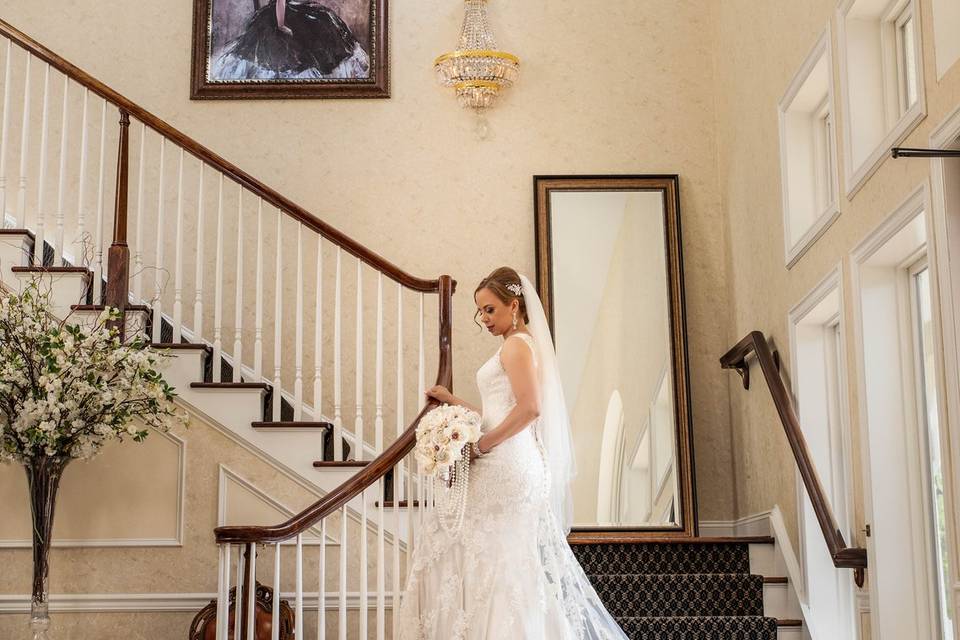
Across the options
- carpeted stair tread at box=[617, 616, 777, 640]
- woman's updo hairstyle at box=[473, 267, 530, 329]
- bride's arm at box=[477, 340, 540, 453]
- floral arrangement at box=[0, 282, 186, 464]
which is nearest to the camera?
bride's arm at box=[477, 340, 540, 453]

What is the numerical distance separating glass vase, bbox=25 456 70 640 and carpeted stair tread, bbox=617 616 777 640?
260 centimetres

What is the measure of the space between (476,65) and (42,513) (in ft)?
12.5

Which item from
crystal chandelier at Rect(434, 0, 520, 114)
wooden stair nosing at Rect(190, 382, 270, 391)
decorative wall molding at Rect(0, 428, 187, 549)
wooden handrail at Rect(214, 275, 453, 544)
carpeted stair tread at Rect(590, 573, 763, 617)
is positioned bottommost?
carpeted stair tread at Rect(590, 573, 763, 617)

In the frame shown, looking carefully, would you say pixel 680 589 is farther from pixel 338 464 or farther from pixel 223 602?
pixel 223 602

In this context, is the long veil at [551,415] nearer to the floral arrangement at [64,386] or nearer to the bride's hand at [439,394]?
the bride's hand at [439,394]

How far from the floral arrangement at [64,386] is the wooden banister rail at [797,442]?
2854mm

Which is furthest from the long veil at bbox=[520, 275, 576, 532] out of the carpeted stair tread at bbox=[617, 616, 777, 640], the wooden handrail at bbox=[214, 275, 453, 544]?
the carpeted stair tread at bbox=[617, 616, 777, 640]

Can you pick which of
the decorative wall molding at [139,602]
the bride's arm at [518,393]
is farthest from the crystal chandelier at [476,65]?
the decorative wall molding at [139,602]

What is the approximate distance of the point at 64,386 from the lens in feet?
17.0

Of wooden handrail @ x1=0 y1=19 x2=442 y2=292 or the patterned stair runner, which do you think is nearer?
the patterned stair runner

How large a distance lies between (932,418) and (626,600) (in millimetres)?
1865

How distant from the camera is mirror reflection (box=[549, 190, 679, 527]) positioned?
22.4ft

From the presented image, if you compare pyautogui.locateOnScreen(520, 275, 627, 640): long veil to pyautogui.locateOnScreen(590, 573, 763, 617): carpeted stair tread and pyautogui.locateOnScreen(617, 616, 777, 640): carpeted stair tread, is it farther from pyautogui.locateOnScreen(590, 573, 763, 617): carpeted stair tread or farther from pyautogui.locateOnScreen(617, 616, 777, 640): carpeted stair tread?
pyautogui.locateOnScreen(590, 573, 763, 617): carpeted stair tread

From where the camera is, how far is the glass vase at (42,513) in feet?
17.0
